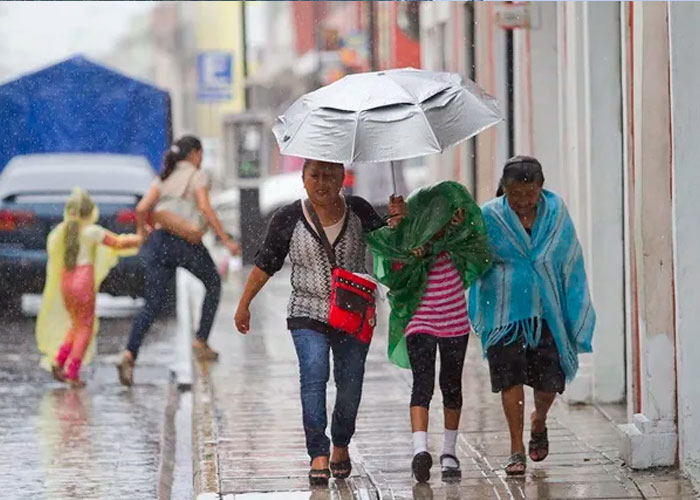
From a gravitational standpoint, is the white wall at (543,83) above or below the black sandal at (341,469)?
above

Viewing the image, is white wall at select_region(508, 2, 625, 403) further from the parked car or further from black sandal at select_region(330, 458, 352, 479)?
the parked car

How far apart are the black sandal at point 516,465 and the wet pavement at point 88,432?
163cm

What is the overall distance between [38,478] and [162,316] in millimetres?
9612

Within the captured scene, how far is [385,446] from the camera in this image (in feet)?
31.4

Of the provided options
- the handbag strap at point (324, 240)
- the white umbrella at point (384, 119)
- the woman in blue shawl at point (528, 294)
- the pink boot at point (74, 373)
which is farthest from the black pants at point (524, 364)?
→ the pink boot at point (74, 373)

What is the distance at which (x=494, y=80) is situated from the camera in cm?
1577

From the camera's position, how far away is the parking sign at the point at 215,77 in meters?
34.9

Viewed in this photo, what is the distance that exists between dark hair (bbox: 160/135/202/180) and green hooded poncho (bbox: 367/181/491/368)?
523 centimetres

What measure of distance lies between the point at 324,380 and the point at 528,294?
1.02 meters

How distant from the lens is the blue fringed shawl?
845 cm

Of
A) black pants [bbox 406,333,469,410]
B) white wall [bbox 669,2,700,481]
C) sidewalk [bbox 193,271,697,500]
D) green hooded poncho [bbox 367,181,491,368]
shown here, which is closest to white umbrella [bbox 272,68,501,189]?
green hooded poncho [bbox 367,181,491,368]

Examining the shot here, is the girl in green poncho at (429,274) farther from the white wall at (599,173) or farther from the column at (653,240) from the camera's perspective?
the white wall at (599,173)

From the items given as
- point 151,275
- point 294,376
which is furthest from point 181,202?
point 294,376

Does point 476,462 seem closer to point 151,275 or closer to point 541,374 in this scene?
point 541,374
